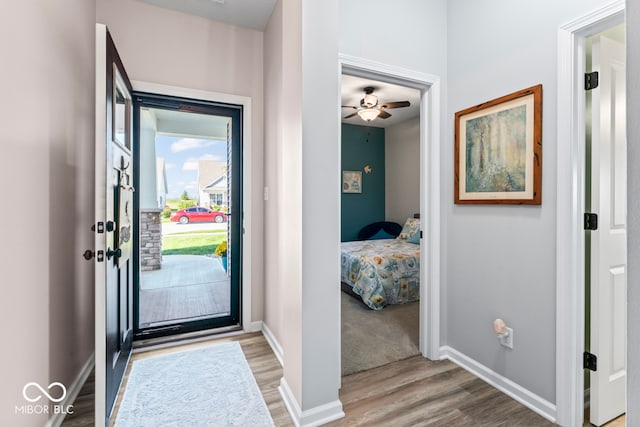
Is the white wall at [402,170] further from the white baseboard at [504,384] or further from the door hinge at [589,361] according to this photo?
the door hinge at [589,361]

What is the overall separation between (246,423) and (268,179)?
1.84 metres

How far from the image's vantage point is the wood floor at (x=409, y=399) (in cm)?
168

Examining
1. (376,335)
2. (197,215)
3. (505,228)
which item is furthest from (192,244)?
(505,228)

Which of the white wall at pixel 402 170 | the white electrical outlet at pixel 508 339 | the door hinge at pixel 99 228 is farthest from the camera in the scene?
the white wall at pixel 402 170

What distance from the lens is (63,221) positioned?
1754 mm

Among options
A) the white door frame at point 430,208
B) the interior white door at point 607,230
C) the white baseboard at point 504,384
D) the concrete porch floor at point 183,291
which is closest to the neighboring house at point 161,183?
the concrete porch floor at point 183,291

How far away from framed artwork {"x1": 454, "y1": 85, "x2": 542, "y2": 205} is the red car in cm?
217

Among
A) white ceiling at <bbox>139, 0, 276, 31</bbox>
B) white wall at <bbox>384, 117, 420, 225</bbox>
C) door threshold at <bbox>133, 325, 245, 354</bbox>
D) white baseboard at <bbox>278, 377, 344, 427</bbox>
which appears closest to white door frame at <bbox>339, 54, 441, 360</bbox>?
white baseboard at <bbox>278, 377, 344, 427</bbox>

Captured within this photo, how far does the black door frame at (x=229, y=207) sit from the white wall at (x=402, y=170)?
12.4ft

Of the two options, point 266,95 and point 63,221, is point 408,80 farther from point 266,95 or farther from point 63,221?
point 63,221

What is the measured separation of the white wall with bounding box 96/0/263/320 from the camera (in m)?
2.45

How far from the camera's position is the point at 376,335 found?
2.79m

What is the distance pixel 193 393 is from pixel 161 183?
182 centimetres

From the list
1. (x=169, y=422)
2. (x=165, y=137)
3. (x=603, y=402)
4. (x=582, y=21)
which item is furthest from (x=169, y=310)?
(x=582, y=21)
